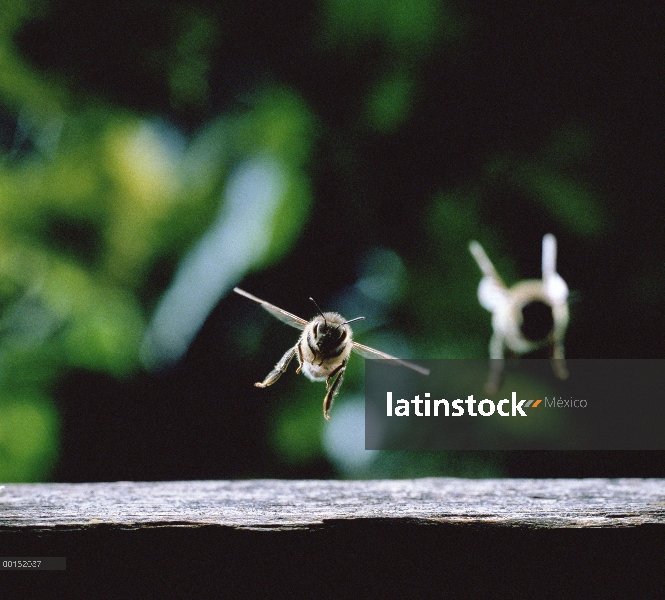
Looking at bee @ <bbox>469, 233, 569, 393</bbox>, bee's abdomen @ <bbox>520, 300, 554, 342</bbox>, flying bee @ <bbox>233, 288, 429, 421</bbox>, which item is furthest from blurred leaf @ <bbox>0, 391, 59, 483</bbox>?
bee's abdomen @ <bbox>520, 300, 554, 342</bbox>

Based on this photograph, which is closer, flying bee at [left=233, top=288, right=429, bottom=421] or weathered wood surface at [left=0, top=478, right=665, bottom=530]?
weathered wood surface at [left=0, top=478, right=665, bottom=530]

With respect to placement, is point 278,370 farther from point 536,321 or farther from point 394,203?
point 394,203

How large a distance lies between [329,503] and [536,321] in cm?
62

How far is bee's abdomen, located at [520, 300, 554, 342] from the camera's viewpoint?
1227 mm

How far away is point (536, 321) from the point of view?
4.11 ft

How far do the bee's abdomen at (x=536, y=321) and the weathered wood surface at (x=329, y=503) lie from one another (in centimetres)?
29

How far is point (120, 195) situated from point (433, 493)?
141cm

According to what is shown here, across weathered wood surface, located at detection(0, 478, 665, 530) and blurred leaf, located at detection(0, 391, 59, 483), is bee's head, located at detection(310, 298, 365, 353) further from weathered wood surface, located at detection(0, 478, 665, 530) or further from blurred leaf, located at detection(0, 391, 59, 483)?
blurred leaf, located at detection(0, 391, 59, 483)

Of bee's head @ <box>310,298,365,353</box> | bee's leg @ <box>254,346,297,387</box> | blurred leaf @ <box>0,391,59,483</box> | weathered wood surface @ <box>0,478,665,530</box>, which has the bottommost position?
weathered wood surface @ <box>0,478,665,530</box>

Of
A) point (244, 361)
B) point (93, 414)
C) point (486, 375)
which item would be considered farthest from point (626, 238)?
point (93, 414)

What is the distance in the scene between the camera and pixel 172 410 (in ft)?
6.75

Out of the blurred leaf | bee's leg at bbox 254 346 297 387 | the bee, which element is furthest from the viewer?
the blurred leaf

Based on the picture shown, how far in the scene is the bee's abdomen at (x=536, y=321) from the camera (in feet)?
4.02

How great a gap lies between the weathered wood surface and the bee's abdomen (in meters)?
0.29
